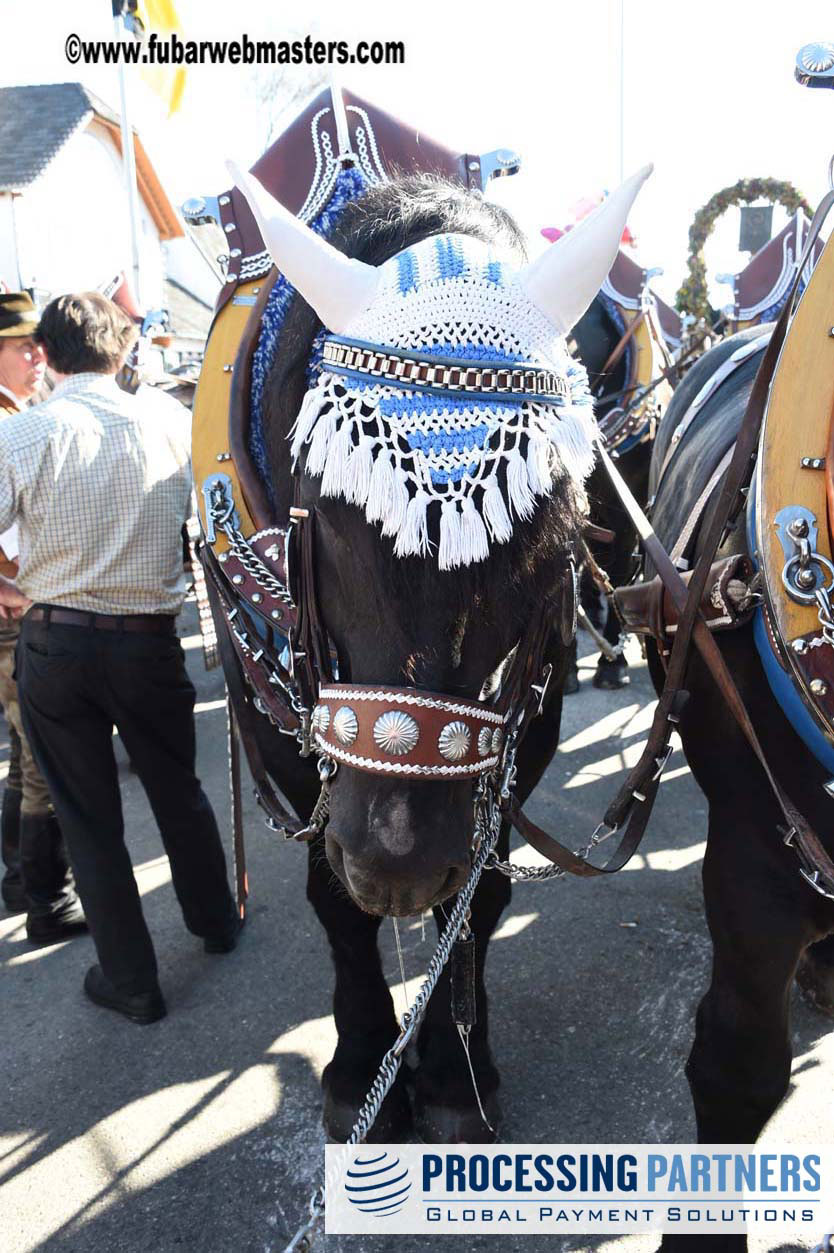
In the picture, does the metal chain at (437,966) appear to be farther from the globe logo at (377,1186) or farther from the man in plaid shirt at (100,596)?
the man in plaid shirt at (100,596)

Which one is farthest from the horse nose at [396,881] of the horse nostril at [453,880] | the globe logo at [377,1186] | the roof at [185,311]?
the roof at [185,311]

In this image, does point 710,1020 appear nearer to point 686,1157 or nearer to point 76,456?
point 686,1157

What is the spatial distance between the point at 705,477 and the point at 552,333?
2.14ft

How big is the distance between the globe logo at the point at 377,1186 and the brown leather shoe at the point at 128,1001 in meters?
0.93

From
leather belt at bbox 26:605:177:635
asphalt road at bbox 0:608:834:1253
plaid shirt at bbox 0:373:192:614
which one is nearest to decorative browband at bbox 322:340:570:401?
plaid shirt at bbox 0:373:192:614

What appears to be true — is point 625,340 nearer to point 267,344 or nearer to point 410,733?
point 267,344

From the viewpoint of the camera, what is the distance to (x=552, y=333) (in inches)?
62.8

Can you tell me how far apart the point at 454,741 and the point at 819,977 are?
1.80 m

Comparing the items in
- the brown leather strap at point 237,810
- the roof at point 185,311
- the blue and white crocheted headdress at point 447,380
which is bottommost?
the brown leather strap at point 237,810

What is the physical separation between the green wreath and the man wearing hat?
191 inches

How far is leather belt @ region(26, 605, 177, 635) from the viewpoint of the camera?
9.15ft

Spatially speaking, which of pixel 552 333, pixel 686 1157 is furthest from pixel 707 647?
pixel 686 1157

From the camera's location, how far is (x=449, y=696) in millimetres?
1454

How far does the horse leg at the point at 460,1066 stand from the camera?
234cm
